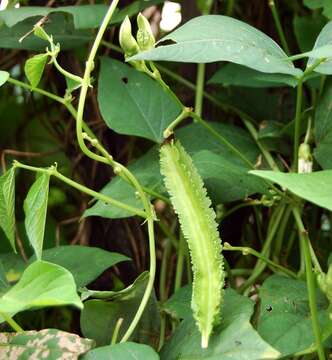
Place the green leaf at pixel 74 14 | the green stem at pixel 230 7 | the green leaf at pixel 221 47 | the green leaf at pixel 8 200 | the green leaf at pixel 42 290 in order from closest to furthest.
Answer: the green leaf at pixel 42 290, the green leaf at pixel 221 47, the green leaf at pixel 8 200, the green leaf at pixel 74 14, the green stem at pixel 230 7

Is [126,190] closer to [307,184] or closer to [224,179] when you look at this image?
[224,179]

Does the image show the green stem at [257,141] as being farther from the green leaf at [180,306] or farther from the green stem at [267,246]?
the green leaf at [180,306]

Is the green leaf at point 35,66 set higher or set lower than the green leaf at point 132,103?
higher

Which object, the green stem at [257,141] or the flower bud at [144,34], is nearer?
the flower bud at [144,34]

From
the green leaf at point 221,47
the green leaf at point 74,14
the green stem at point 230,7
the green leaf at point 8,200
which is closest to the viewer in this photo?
the green leaf at point 221,47

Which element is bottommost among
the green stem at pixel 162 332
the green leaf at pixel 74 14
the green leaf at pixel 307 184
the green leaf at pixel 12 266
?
the green leaf at pixel 12 266

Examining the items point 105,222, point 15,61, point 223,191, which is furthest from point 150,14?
point 223,191

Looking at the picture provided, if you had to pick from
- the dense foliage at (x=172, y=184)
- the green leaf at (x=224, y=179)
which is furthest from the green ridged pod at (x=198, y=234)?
the green leaf at (x=224, y=179)
